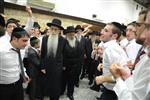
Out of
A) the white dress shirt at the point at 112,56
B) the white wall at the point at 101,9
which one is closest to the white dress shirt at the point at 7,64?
the white dress shirt at the point at 112,56

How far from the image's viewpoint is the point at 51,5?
9.20 meters

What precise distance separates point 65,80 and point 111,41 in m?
2.76

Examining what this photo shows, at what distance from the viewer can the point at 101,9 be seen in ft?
41.6

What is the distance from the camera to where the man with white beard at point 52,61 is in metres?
5.02

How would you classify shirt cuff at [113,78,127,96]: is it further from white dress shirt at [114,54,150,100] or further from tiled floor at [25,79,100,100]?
tiled floor at [25,79,100,100]

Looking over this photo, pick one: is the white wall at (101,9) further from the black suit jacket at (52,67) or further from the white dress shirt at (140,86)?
the white dress shirt at (140,86)

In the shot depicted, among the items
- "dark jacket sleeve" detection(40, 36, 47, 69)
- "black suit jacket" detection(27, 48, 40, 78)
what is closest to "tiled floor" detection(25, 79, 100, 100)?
"black suit jacket" detection(27, 48, 40, 78)

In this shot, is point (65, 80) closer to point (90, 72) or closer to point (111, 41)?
point (90, 72)

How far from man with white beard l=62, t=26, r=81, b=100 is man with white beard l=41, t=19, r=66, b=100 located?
821 mm

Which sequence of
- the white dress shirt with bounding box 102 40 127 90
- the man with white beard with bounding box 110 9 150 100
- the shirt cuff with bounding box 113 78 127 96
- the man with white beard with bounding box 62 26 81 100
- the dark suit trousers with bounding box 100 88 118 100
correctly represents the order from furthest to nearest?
1. the man with white beard with bounding box 62 26 81 100
2. the dark suit trousers with bounding box 100 88 118 100
3. the white dress shirt with bounding box 102 40 127 90
4. the shirt cuff with bounding box 113 78 127 96
5. the man with white beard with bounding box 110 9 150 100

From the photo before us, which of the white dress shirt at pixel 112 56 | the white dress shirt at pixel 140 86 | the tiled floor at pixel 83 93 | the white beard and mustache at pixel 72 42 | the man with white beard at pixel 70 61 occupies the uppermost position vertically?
the white dress shirt at pixel 140 86

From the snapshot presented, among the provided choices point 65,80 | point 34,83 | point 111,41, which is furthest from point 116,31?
point 65,80

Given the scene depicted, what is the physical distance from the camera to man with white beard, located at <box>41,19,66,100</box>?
502 centimetres

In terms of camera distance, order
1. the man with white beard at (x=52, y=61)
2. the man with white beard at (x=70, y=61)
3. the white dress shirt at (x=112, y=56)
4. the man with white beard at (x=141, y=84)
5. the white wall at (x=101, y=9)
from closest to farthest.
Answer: the man with white beard at (x=141, y=84)
the white dress shirt at (x=112, y=56)
the man with white beard at (x=52, y=61)
the man with white beard at (x=70, y=61)
the white wall at (x=101, y=9)
